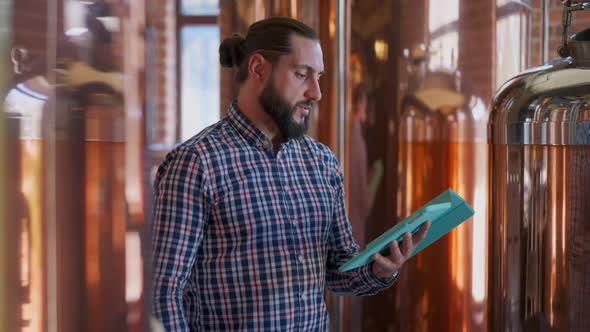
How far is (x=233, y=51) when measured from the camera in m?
1.50

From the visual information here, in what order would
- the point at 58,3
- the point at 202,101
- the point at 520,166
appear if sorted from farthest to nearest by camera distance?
the point at 202,101 < the point at 520,166 < the point at 58,3

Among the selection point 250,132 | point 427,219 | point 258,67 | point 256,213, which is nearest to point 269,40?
point 258,67

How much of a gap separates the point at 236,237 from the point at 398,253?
12.1 inches

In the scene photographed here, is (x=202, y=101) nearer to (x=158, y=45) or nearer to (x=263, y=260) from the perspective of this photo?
(x=158, y=45)

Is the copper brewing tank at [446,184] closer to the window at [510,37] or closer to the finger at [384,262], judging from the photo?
the window at [510,37]

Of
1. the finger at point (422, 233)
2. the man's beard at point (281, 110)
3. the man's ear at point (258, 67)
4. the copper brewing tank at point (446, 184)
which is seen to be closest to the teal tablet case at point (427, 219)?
the finger at point (422, 233)

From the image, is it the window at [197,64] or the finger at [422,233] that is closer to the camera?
the finger at [422,233]

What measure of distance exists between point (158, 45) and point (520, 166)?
3.02ft

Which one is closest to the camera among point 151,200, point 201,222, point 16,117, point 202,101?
point 201,222

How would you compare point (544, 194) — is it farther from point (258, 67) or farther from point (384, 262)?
point (258, 67)

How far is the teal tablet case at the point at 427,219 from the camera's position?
1293 millimetres

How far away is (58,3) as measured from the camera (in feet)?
5.10

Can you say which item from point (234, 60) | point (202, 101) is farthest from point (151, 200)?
point (234, 60)

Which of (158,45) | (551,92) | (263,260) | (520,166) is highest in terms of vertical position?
(158,45)
